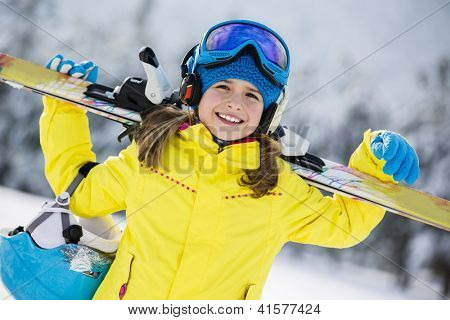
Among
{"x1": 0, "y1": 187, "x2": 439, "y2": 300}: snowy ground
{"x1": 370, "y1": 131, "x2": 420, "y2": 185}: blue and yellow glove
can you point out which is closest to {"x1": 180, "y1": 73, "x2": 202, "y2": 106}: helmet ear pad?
{"x1": 370, "y1": 131, "x2": 420, "y2": 185}: blue and yellow glove

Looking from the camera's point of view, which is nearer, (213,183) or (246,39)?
(213,183)

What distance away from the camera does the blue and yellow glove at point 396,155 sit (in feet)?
8.08

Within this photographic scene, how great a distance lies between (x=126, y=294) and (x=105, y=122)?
5173mm

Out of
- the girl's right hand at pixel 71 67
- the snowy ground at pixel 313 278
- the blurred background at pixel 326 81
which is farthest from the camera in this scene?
the blurred background at pixel 326 81

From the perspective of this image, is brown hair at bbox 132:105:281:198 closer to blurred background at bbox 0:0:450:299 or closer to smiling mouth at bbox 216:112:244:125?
smiling mouth at bbox 216:112:244:125

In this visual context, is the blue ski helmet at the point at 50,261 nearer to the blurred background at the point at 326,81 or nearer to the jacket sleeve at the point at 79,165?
the jacket sleeve at the point at 79,165

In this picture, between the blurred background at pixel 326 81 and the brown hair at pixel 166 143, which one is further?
the blurred background at pixel 326 81

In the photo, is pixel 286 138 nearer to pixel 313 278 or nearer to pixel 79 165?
pixel 79 165

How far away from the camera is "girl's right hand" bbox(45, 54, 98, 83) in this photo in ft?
9.01

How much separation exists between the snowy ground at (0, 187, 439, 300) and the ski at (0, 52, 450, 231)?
181cm

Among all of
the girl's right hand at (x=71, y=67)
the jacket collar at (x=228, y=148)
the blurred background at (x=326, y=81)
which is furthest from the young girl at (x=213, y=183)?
the blurred background at (x=326, y=81)

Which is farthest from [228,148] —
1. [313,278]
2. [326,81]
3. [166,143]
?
[326,81]

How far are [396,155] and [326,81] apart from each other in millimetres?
6824

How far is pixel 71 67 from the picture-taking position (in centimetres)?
276
